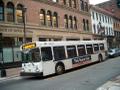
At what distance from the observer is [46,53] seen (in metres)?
17.5

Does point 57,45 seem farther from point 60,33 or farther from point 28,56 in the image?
point 60,33

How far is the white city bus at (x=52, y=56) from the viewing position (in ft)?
55.3

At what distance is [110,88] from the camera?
11.3 meters

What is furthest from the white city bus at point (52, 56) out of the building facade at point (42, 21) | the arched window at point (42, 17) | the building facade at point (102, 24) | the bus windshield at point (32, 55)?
the building facade at point (102, 24)

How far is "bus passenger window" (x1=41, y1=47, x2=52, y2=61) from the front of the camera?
17.1 m

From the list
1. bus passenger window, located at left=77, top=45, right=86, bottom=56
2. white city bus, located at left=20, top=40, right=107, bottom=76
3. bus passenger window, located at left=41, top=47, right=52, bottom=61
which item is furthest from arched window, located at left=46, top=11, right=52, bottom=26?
bus passenger window, located at left=41, top=47, right=52, bottom=61

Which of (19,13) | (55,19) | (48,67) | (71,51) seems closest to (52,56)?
(48,67)

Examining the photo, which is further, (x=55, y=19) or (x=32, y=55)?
(x=55, y=19)

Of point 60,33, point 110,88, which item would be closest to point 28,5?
point 60,33

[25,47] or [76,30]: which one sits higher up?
[76,30]

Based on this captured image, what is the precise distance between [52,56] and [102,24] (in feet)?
128

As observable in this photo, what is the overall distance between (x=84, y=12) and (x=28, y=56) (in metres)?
27.9

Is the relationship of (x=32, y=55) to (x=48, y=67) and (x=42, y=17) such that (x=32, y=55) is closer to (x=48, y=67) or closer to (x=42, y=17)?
(x=48, y=67)

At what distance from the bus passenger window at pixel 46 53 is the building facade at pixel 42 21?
5.85 metres
